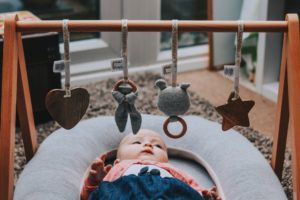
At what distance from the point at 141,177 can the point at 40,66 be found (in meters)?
0.78

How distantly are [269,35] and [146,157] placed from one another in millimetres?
951

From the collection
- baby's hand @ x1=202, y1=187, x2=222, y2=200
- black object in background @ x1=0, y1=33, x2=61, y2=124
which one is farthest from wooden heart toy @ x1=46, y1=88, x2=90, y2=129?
black object in background @ x1=0, y1=33, x2=61, y2=124

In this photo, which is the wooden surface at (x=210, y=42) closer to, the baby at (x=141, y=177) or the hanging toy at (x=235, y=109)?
the baby at (x=141, y=177)

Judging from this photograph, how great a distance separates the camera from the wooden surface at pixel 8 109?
116cm

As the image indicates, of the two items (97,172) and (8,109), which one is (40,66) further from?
(8,109)

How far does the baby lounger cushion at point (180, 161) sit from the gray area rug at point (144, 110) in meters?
0.22

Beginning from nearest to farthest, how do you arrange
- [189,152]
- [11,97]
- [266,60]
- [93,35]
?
[11,97]
[189,152]
[266,60]
[93,35]

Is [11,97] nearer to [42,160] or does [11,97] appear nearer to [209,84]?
[42,160]

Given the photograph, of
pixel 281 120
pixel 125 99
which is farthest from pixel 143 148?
pixel 281 120

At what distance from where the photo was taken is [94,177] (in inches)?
55.0

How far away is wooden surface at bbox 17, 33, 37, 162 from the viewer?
1281 mm

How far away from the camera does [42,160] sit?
1.43 m

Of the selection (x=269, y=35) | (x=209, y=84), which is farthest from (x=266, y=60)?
(x=209, y=84)

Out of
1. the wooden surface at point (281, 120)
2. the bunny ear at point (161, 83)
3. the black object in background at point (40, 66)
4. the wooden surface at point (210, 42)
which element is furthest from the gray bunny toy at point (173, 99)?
the wooden surface at point (210, 42)
